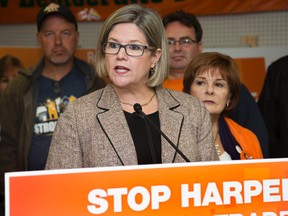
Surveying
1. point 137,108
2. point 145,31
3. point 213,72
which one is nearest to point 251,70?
point 213,72

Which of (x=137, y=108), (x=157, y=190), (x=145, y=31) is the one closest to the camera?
(x=157, y=190)

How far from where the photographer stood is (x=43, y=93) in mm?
3430

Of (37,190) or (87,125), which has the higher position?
(87,125)

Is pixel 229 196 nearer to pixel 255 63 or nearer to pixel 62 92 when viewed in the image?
pixel 62 92

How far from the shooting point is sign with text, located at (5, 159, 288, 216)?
1.52 meters

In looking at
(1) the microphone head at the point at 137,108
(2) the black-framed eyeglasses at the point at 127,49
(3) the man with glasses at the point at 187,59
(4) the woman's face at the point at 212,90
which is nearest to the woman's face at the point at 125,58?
(2) the black-framed eyeglasses at the point at 127,49

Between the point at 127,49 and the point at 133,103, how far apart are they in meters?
0.24

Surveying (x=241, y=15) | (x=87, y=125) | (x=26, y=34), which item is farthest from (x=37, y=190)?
(x=26, y=34)

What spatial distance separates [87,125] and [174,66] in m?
1.45

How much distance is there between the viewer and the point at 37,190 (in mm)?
1521

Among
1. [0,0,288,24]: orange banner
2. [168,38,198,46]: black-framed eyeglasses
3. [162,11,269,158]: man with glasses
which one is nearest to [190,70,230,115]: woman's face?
[162,11,269,158]: man with glasses

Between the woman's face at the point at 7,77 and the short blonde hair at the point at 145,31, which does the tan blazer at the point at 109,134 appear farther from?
the woman's face at the point at 7,77

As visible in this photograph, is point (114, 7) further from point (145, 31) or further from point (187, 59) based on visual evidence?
point (145, 31)

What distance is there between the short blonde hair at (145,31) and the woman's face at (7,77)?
6.78 feet
